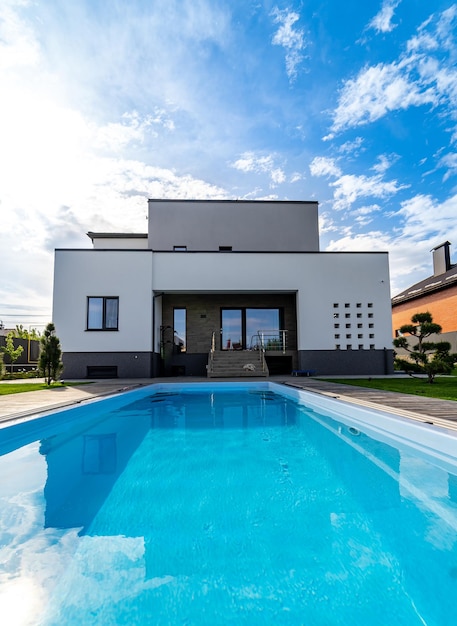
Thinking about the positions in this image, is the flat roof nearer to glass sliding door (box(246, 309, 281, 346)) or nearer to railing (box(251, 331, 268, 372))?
glass sliding door (box(246, 309, 281, 346))

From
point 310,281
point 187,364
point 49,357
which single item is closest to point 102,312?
point 49,357

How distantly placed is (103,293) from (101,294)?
9cm

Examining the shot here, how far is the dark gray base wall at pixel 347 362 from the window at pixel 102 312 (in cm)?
777

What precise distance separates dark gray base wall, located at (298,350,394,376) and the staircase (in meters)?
1.89

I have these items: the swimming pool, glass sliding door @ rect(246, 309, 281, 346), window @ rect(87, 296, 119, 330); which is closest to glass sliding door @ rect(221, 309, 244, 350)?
glass sliding door @ rect(246, 309, 281, 346)

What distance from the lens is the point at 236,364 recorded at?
14008 millimetres

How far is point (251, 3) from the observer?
28.3 ft

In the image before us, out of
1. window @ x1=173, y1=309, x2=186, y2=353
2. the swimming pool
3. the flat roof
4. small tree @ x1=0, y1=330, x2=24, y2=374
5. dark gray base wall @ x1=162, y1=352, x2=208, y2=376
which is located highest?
the flat roof

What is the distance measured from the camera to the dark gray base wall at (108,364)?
534 inches

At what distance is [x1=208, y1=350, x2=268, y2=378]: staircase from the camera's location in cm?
1320

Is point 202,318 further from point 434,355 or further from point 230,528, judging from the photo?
point 230,528

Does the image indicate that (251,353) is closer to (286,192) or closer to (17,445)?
(286,192)

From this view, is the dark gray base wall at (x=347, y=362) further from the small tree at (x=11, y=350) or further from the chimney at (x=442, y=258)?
the chimney at (x=442, y=258)

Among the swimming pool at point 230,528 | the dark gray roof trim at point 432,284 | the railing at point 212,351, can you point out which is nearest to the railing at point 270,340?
the railing at point 212,351
